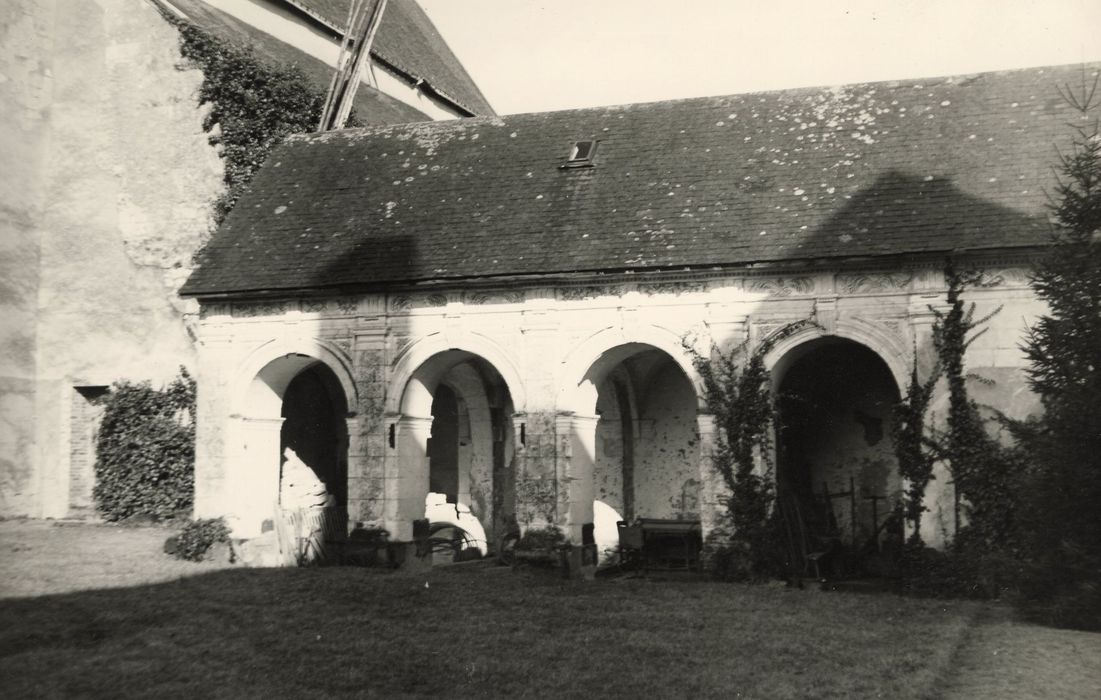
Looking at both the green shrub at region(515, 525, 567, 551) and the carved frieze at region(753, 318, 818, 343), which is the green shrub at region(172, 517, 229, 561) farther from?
the carved frieze at region(753, 318, 818, 343)

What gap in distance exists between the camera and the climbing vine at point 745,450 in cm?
1302

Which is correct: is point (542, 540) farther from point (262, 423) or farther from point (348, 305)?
point (262, 423)

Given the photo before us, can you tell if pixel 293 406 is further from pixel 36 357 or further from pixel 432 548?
pixel 36 357

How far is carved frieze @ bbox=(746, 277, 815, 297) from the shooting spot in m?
13.2

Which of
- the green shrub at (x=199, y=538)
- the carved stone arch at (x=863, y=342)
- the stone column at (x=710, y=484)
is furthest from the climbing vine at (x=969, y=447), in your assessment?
the green shrub at (x=199, y=538)

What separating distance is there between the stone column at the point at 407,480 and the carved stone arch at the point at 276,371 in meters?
0.83

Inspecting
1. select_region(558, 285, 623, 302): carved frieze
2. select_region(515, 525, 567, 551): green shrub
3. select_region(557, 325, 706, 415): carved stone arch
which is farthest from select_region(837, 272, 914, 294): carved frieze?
select_region(515, 525, 567, 551): green shrub

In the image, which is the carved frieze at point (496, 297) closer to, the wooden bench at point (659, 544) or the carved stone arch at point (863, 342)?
the carved stone arch at point (863, 342)

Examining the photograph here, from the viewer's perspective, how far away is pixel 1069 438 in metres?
9.55

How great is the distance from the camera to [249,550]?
591 inches

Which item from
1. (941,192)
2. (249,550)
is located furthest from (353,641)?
(941,192)

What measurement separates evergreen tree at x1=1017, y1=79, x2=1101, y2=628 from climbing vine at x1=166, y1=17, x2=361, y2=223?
42.0ft

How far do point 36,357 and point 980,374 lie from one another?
14.7 m

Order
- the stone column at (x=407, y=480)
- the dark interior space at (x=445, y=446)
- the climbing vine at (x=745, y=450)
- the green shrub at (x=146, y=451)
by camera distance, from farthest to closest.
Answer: the dark interior space at (x=445, y=446), the green shrub at (x=146, y=451), the stone column at (x=407, y=480), the climbing vine at (x=745, y=450)
